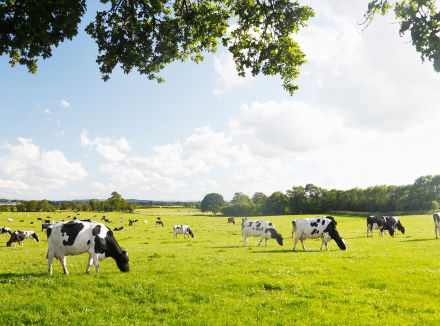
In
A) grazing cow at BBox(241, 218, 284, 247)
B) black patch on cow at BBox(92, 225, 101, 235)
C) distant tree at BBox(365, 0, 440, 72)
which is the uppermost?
distant tree at BBox(365, 0, 440, 72)

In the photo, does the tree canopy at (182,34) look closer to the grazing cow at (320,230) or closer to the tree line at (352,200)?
the grazing cow at (320,230)

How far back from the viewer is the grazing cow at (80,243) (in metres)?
→ 12.6

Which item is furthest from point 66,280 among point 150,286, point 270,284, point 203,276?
point 270,284

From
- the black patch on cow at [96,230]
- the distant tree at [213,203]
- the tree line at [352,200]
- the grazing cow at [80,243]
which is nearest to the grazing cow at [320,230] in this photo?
the grazing cow at [80,243]

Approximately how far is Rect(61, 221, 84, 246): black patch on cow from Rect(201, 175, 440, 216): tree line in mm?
108661

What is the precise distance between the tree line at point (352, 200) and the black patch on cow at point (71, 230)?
357ft

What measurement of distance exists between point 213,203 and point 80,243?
451ft

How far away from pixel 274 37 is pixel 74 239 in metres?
12.7

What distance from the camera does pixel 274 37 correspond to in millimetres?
11156

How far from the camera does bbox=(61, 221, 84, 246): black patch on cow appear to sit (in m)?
12.6

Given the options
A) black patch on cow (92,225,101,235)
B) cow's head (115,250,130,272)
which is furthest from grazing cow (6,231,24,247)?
cow's head (115,250,130,272)

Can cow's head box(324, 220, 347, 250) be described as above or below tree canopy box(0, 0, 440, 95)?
below

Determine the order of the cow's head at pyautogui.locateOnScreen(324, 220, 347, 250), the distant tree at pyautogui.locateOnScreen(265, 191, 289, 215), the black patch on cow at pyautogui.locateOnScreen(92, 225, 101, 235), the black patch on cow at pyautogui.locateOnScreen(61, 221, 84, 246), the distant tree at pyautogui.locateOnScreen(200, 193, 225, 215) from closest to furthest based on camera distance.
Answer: the black patch on cow at pyautogui.locateOnScreen(61, 221, 84, 246)
the black patch on cow at pyautogui.locateOnScreen(92, 225, 101, 235)
the cow's head at pyautogui.locateOnScreen(324, 220, 347, 250)
the distant tree at pyautogui.locateOnScreen(265, 191, 289, 215)
the distant tree at pyautogui.locateOnScreen(200, 193, 225, 215)

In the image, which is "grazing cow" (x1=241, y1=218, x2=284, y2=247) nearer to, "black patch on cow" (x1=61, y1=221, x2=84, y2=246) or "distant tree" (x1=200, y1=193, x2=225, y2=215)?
"black patch on cow" (x1=61, y1=221, x2=84, y2=246)
